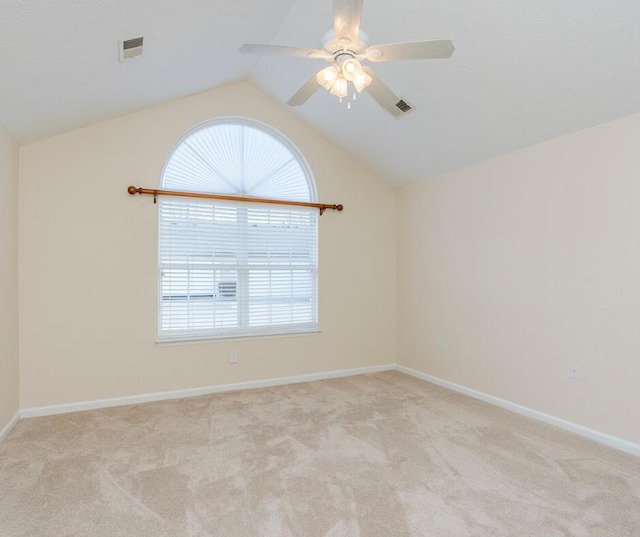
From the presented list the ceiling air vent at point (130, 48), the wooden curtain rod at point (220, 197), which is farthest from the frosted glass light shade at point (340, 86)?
the wooden curtain rod at point (220, 197)

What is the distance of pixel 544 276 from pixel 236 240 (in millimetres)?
2806

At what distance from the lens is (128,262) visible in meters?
3.54

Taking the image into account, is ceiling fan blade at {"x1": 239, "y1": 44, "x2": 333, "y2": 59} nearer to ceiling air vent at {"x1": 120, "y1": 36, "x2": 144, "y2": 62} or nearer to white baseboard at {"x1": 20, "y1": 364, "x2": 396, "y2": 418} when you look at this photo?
ceiling air vent at {"x1": 120, "y1": 36, "x2": 144, "y2": 62}

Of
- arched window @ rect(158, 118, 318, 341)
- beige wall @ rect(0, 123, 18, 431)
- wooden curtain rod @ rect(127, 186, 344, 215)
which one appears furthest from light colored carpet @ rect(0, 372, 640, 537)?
wooden curtain rod @ rect(127, 186, 344, 215)

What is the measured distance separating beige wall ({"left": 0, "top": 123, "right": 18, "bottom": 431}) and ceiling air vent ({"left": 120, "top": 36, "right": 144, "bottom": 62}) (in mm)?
1104

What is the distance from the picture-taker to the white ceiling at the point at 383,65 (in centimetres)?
209

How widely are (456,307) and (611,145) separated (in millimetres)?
1886

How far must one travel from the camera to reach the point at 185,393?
3.73 metres

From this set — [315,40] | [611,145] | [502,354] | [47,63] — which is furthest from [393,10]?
[502,354]

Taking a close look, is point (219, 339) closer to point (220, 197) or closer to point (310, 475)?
point (220, 197)

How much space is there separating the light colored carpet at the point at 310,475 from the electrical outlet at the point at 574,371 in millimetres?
423

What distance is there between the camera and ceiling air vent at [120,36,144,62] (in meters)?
2.36

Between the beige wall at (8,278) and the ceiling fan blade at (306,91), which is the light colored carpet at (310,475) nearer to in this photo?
the beige wall at (8,278)

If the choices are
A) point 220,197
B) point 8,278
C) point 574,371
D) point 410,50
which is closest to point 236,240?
point 220,197
